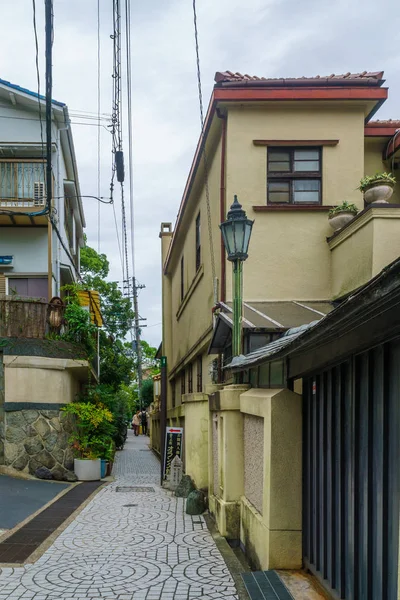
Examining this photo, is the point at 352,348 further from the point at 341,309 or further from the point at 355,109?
the point at 355,109

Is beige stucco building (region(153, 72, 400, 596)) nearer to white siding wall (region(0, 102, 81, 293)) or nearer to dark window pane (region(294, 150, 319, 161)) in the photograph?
dark window pane (region(294, 150, 319, 161))

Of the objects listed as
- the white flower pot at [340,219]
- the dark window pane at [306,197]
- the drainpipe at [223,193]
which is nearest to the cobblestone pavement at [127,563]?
the drainpipe at [223,193]

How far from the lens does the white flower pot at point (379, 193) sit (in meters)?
9.16

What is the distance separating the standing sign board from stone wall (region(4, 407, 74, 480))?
232 centimetres

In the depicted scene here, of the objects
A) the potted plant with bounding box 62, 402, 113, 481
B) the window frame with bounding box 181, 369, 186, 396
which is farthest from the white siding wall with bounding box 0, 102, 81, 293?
the potted plant with bounding box 62, 402, 113, 481

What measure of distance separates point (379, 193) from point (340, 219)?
1029mm

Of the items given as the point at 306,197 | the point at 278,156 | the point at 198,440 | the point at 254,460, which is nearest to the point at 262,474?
the point at 254,460

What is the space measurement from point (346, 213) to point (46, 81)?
547 centimetres

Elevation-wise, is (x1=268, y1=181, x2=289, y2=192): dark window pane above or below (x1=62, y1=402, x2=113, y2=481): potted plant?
above

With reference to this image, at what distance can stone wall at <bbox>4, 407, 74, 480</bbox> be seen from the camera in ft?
41.7

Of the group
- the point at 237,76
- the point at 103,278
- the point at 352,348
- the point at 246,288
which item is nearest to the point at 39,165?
the point at 237,76

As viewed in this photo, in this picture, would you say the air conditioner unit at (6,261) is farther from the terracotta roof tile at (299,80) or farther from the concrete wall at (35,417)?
the terracotta roof tile at (299,80)

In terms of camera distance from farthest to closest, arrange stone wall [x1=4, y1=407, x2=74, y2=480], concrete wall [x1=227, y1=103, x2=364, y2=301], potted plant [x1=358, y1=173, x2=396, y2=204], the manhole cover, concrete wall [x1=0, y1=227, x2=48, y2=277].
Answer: concrete wall [x1=0, y1=227, x2=48, y2=277] < stone wall [x1=4, y1=407, x2=74, y2=480] < the manhole cover < concrete wall [x1=227, y1=103, x2=364, y2=301] < potted plant [x1=358, y1=173, x2=396, y2=204]

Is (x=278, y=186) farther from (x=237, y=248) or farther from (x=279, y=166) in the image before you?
(x=237, y=248)
